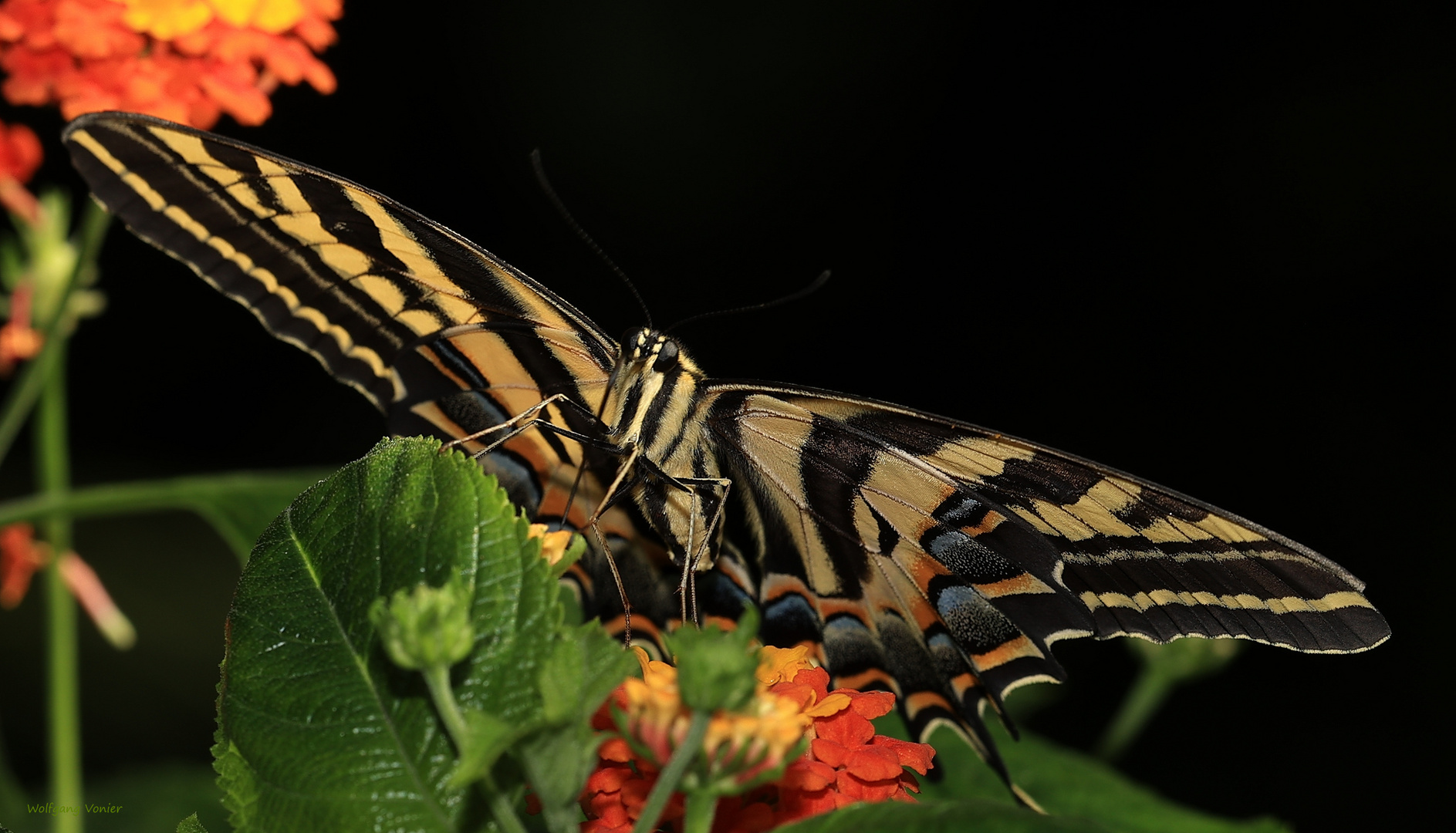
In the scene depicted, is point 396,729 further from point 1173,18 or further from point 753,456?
point 1173,18

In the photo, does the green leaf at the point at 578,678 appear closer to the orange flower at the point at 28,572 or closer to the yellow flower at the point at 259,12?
the yellow flower at the point at 259,12

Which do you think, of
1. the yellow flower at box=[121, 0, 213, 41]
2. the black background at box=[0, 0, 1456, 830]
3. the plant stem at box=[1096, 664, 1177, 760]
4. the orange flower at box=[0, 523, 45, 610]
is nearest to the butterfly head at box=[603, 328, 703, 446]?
the yellow flower at box=[121, 0, 213, 41]

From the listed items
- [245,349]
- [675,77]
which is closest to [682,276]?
[675,77]

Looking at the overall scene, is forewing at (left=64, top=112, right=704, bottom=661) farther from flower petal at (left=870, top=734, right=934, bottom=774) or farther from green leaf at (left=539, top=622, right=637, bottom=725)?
green leaf at (left=539, top=622, right=637, bottom=725)

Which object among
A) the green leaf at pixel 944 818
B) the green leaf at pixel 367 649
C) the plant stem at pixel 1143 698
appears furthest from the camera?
the plant stem at pixel 1143 698

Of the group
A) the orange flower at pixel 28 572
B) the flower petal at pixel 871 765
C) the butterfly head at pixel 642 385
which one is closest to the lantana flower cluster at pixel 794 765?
the flower petal at pixel 871 765

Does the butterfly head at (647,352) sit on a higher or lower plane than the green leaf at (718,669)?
higher
